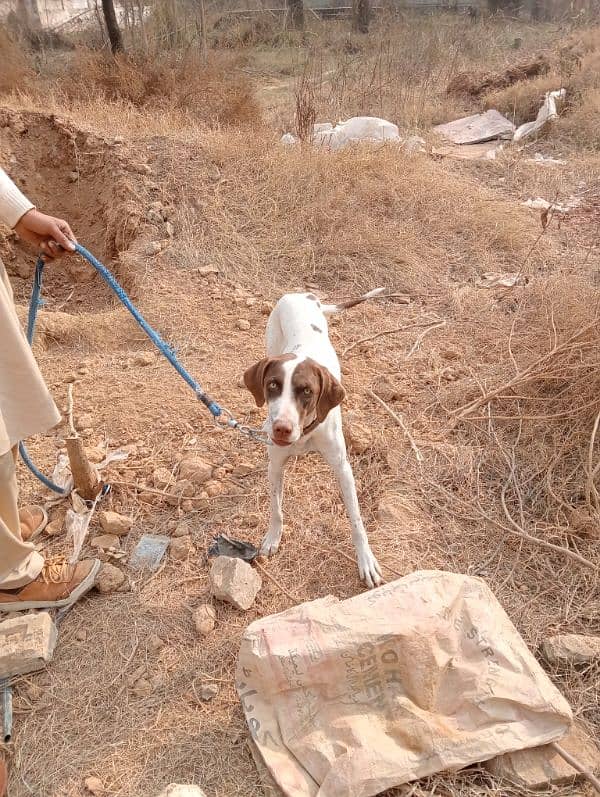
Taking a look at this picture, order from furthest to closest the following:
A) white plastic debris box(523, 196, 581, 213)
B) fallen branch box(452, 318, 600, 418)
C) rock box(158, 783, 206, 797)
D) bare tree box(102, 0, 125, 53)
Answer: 1. bare tree box(102, 0, 125, 53)
2. white plastic debris box(523, 196, 581, 213)
3. fallen branch box(452, 318, 600, 418)
4. rock box(158, 783, 206, 797)

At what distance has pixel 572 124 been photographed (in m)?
8.08

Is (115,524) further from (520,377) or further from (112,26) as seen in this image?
(112,26)

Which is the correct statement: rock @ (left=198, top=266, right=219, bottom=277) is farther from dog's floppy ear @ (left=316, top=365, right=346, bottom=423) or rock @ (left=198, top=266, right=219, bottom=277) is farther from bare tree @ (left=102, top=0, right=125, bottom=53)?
bare tree @ (left=102, top=0, right=125, bottom=53)

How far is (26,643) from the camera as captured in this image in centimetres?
216

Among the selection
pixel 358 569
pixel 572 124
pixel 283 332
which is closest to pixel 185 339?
pixel 283 332

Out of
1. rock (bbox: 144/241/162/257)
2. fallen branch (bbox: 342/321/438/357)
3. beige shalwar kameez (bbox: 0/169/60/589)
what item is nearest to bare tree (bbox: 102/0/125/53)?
rock (bbox: 144/241/162/257)

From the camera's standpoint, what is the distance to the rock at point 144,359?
3.90 meters

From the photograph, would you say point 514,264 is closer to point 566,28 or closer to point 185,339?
point 185,339

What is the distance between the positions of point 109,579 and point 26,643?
1.32ft

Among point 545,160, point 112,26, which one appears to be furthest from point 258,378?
point 112,26

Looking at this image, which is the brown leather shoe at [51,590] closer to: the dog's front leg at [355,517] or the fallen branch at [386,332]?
the dog's front leg at [355,517]

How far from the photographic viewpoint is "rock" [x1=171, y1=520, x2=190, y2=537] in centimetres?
271

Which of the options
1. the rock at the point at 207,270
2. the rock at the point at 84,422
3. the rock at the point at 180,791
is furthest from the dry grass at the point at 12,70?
the rock at the point at 180,791

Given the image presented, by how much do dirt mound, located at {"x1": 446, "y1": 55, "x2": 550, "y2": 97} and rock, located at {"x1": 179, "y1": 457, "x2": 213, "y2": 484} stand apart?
31.1ft
